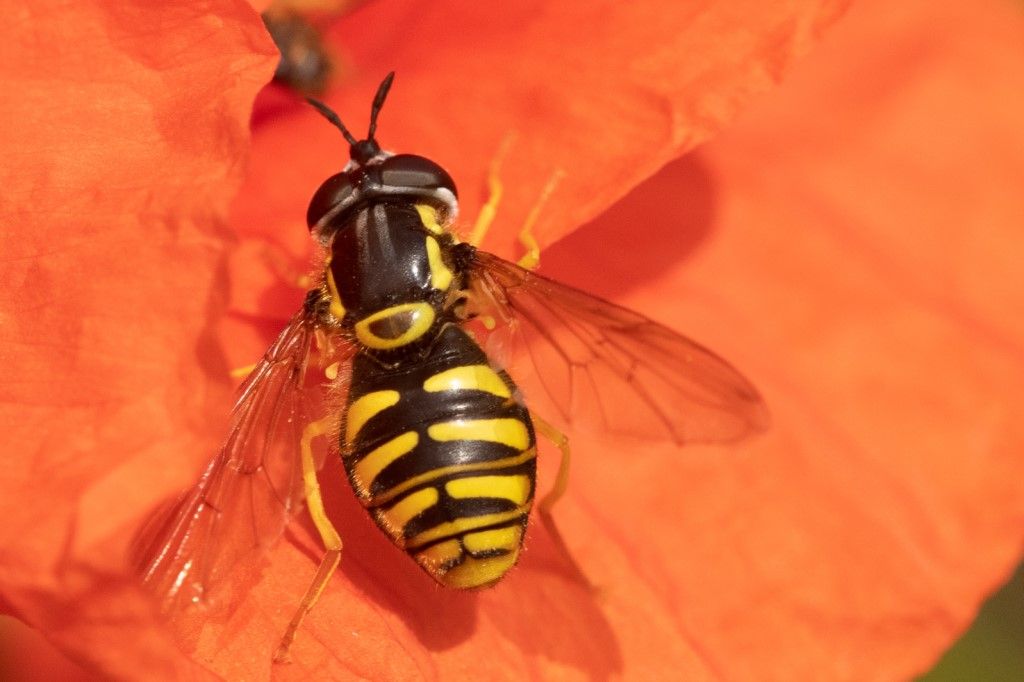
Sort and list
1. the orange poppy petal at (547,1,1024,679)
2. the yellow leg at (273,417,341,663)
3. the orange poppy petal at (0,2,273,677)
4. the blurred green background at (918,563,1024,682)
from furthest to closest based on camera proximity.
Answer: the blurred green background at (918,563,1024,682) → the orange poppy petal at (547,1,1024,679) → the yellow leg at (273,417,341,663) → the orange poppy petal at (0,2,273,677)

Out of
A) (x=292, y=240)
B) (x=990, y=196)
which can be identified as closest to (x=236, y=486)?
(x=292, y=240)

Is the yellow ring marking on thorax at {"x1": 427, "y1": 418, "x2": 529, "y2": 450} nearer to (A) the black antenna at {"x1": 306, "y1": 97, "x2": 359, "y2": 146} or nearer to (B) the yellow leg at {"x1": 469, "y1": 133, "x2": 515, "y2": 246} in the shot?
(B) the yellow leg at {"x1": 469, "y1": 133, "x2": 515, "y2": 246}

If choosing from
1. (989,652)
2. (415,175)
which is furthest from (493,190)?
(989,652)

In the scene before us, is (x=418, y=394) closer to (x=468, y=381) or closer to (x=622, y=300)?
(x=468, y=381)

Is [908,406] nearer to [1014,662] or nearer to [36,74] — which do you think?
[1014,662]

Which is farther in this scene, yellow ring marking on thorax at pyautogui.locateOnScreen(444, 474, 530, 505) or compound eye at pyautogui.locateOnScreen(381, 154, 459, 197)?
compound eye at pyautogui.locateOnScreen(381, 154, 459, 197)

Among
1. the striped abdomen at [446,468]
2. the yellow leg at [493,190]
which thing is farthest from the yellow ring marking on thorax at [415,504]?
the yellow leg at [493,190]

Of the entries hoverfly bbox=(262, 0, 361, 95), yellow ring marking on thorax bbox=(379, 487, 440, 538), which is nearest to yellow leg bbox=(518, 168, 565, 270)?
yellow ring marking on thorax bbox=(379, 487, 440, 538)
